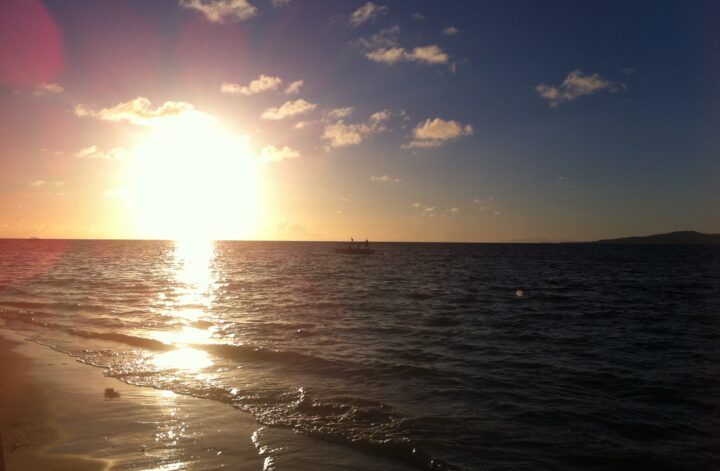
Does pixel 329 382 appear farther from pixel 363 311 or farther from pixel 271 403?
pixel 363 311

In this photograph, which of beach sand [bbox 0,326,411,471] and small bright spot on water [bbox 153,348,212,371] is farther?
small bright spot on water [bbox 153,348,212,371]

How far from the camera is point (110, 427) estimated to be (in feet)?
34.0

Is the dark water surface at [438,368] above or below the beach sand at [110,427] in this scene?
below

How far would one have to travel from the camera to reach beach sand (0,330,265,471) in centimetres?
873

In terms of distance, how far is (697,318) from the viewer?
30.9 m

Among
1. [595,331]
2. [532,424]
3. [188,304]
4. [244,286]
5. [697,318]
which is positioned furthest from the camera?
[244,286]

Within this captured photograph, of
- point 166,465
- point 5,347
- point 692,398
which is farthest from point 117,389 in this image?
point 692,398

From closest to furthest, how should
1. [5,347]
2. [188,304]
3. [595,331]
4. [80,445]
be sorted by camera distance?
[80,445] → [5,347] → [595,331] → [188,304]

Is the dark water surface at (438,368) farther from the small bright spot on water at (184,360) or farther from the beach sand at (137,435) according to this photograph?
the beach sand at (137,435)

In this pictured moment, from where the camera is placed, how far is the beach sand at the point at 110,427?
8.73 meters

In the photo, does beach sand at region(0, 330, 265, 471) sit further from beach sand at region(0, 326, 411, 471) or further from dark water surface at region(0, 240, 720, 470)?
dark water surface at region(0, 240, 720, 470)

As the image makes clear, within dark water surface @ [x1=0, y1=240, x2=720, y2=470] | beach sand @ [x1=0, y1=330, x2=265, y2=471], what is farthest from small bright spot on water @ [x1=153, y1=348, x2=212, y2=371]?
beach sand @ [x1=0, y1=330, x2=265, y2=471]

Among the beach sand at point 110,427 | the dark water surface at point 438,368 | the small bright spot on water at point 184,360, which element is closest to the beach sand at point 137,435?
the beach sand at point 110,427

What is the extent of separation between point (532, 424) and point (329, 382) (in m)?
6.11
